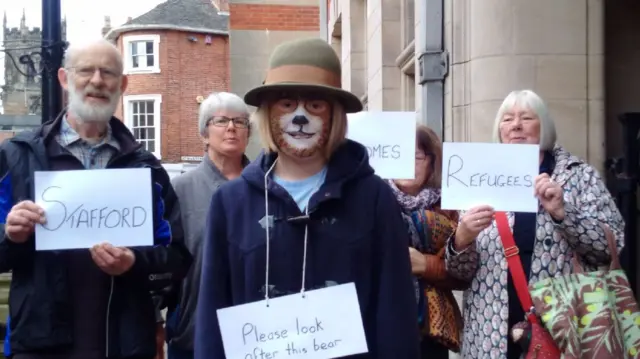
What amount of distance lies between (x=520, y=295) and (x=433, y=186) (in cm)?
93

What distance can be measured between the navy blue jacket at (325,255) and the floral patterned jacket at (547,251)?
1.09 m

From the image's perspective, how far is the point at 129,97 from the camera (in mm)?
40906

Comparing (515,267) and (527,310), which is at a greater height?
(515,267)

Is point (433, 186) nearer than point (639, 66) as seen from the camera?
Yes

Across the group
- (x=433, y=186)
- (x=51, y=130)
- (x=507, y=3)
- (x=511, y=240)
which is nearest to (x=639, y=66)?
(x=507, y=3)

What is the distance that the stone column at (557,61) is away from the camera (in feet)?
19.0

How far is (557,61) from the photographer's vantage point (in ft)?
19.1

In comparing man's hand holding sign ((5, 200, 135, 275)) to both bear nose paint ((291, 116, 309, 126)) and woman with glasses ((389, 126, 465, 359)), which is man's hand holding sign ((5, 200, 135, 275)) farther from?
woman with glasses ((389, 126, 465, 359))

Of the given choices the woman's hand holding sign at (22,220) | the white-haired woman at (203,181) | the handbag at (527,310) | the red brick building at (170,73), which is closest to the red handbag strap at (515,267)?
the handbag at (527,310)

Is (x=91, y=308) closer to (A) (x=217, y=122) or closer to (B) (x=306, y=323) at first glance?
(B) (x=306, y=323)

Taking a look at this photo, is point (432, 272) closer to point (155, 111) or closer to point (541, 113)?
point (541, 113)

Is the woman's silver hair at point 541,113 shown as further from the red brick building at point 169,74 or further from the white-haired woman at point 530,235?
the red brick building at point 169,74

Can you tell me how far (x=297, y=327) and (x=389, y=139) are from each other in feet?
6.34

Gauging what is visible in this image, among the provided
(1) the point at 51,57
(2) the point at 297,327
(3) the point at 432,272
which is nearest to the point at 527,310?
(3) the point at 432,272
